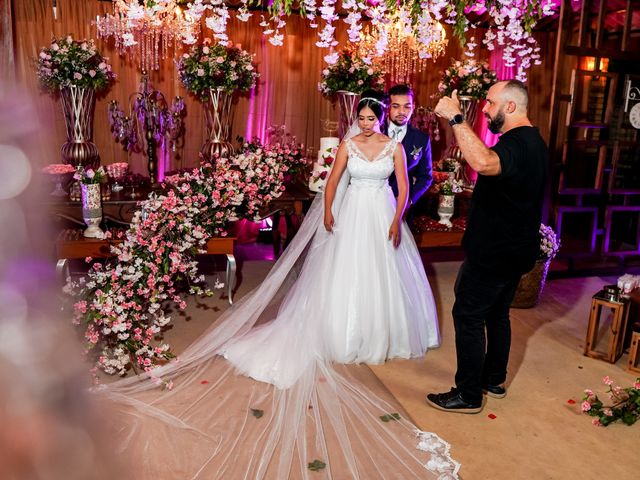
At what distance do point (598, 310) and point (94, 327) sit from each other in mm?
3618

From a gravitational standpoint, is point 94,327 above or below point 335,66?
below

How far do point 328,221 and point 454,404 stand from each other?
1.55 meters

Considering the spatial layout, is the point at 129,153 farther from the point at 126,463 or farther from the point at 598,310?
the point at 126,463

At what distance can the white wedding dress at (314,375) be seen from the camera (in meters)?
3.02

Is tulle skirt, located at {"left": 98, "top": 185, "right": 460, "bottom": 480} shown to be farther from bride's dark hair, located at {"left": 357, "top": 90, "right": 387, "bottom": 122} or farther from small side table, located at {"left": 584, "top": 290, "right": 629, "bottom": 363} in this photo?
small side table, located at {"left": 584, "top": 290, "right": 629, "bottom": 363}

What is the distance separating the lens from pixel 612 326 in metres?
4.55

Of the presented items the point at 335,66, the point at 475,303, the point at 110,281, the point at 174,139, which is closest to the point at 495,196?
the point at 475,303

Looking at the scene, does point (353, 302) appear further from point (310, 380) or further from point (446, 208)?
point (446, 208)

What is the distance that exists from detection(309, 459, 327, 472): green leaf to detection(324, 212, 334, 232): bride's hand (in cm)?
182

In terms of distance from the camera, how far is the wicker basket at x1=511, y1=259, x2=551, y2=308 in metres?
5.61

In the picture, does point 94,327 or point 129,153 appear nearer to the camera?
point 94,327

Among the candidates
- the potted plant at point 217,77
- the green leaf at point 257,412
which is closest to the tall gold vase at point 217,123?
the potted plant at point 217,77

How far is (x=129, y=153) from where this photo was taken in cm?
776

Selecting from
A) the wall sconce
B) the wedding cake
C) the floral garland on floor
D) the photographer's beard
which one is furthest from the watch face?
the photographer's beard
